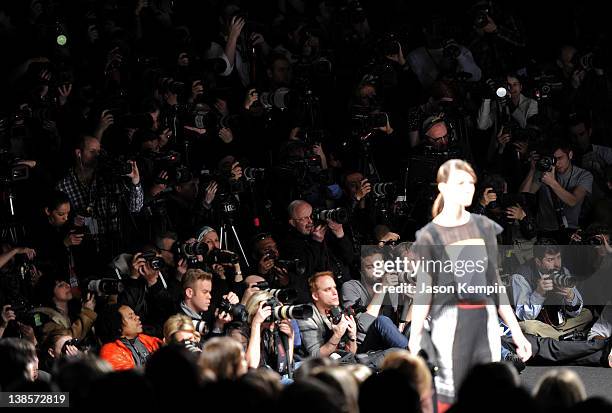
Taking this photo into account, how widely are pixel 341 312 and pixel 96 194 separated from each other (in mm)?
1719

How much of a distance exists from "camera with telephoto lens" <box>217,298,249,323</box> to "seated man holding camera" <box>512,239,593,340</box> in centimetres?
214

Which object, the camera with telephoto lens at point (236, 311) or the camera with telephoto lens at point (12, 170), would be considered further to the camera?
the camera with telephoto lens at point (12, 170)

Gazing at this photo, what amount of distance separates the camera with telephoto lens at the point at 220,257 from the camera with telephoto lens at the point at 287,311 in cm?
80

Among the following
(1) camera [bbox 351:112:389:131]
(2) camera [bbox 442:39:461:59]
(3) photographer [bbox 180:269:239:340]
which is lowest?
(3) photographer [bbox 180:269:239:340]

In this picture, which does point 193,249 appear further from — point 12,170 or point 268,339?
point 12,170

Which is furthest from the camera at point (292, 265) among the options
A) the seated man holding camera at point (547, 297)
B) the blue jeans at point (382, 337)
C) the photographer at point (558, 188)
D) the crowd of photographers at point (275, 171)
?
the photographer at point (558, 188)

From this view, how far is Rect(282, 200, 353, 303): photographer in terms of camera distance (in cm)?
775

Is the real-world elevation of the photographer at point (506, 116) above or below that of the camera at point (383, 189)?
above

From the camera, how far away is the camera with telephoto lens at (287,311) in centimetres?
633

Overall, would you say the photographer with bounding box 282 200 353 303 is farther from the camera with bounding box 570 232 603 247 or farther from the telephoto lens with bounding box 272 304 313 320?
the camera with bounding box 570 232 603 247

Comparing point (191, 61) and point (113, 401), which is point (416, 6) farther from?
point (113, 401)

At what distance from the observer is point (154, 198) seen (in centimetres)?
766

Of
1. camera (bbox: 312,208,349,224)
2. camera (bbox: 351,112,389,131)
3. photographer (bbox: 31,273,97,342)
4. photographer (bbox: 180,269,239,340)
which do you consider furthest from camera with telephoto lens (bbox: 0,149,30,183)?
camera (bbox: 351,112,389,131)

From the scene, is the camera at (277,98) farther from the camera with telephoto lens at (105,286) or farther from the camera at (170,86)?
the camera with telephoto lens at (105,286)
